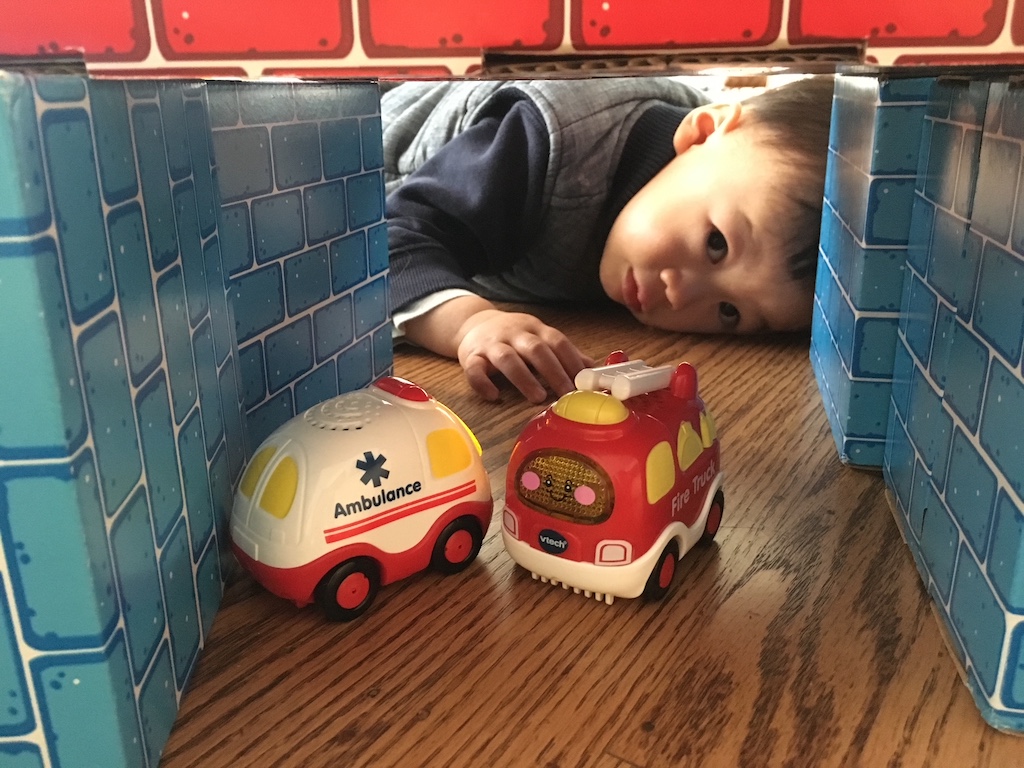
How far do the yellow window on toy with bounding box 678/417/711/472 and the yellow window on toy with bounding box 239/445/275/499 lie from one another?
24 cm

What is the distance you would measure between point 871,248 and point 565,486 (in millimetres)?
329

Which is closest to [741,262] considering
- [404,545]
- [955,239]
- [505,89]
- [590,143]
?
[590,143]

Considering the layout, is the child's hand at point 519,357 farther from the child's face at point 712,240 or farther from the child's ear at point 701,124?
the child's ear at point 701,124

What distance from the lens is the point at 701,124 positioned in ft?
3.90

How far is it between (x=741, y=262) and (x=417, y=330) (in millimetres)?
388

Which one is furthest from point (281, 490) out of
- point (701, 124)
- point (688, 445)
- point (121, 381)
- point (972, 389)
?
point (701, 124)

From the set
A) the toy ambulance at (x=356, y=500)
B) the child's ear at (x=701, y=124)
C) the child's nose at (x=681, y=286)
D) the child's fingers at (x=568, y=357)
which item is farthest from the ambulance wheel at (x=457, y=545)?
the child's ear at (x=701, y=124)

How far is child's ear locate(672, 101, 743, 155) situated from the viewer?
1.18 m

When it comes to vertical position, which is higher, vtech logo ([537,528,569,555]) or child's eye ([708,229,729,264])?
child's eye ([708,229,729,264])

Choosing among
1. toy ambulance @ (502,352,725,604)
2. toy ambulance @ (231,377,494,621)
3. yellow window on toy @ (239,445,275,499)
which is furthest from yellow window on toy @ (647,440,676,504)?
yellow window on toy @ (239,445,275,499)

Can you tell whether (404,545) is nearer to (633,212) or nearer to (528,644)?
(528,644)

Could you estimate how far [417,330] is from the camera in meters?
1.07

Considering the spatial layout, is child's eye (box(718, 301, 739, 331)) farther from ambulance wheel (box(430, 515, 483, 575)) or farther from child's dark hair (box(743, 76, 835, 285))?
ambulance wheel (box(430, 515, 483, 575))

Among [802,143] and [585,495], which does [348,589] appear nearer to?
[585,495]
